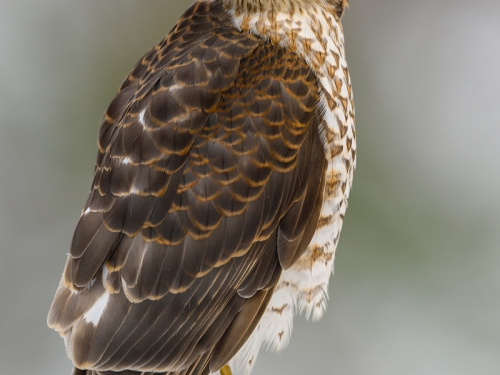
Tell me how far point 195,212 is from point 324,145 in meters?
0.52

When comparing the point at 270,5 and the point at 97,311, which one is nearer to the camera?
the point at 97,311

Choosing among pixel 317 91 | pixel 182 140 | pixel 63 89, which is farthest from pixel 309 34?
pixel 63 89

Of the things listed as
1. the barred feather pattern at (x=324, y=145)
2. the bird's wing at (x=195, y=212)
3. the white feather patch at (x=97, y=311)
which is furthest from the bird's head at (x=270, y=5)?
the white feather patch at (x=97, y=311)

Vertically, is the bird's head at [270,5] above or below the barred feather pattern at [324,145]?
above

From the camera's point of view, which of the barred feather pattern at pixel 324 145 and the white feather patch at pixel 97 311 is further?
the barred feather pattern at pixel 324 145

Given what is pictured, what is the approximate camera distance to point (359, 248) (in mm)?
4316

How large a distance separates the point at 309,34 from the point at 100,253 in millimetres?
1065

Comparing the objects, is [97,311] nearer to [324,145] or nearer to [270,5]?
[324,145]

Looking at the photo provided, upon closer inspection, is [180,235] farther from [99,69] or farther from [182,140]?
[99,69]

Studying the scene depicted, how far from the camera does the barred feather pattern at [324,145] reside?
226cm

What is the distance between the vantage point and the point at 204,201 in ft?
6.86

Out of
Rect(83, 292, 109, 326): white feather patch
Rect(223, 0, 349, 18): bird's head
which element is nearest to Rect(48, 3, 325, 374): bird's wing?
Rect(83, 292, 109, 326): white feather patch

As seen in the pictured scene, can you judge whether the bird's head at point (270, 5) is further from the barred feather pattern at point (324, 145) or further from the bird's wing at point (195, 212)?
the bird's wing at point (195, 212)

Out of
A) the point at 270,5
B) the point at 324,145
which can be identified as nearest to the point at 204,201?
the point at 324,145
